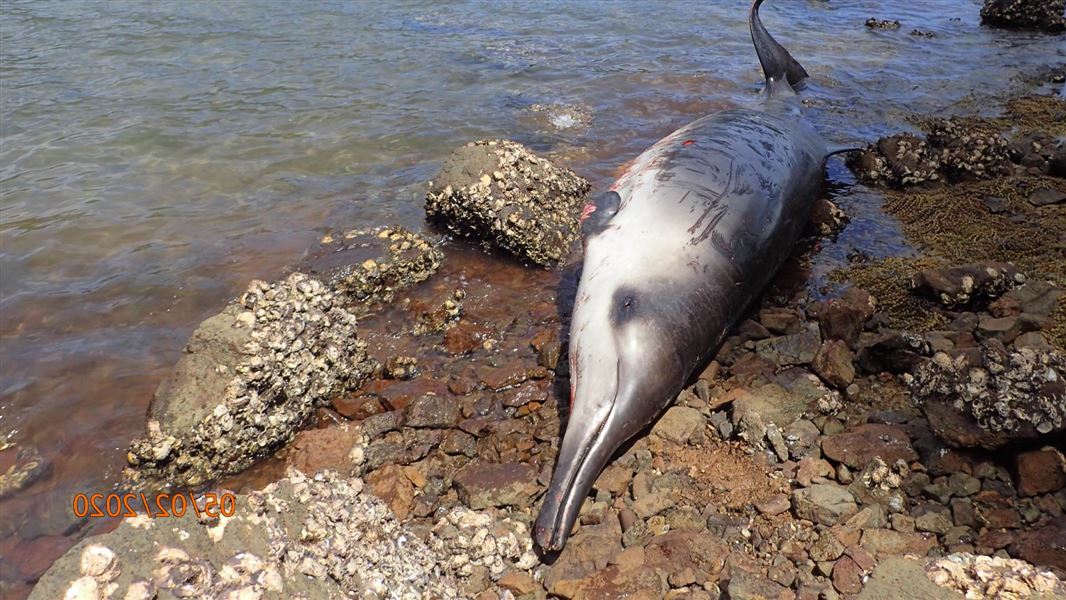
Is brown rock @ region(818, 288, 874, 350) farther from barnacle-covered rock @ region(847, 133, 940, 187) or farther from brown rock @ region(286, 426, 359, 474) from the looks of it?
brown rock @ region(286, 426, 359, 474)

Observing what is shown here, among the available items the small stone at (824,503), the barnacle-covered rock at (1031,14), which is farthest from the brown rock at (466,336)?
the barnacle-covered rock at (1031,14)

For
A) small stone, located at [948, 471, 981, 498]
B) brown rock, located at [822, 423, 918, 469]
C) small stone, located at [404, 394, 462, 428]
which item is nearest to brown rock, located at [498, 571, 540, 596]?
small stone, located at [404, 394, 462, 428]

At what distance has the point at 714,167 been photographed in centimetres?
561

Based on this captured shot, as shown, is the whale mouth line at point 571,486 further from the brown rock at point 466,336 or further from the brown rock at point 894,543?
the brown rock at point 894,543

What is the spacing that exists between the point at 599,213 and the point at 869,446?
2.51 m

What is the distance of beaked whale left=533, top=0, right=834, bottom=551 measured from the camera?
3.84m

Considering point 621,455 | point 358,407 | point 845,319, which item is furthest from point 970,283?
point 358,407

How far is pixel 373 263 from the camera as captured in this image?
18.8 ft

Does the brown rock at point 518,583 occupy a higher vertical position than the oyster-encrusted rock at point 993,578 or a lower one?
lower

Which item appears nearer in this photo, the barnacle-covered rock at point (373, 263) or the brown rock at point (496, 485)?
the brown rock at point (496, 485)

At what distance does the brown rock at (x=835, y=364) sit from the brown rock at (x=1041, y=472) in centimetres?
109

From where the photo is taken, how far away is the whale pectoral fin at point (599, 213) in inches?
201

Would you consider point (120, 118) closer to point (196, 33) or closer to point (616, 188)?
point (196, 33)

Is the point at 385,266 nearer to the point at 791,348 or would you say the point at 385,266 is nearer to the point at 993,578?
the point at 791,348
